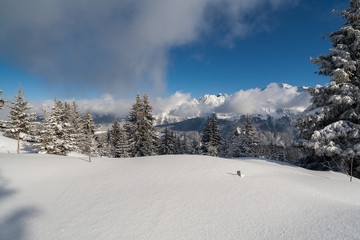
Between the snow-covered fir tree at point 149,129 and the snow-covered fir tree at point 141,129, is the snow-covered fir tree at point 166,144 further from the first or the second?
the snow-covered fir tree at point 141,129

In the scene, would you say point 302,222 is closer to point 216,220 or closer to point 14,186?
point 216,220

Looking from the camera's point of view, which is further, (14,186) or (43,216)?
(14,186)

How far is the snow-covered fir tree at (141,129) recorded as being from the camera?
22703mm

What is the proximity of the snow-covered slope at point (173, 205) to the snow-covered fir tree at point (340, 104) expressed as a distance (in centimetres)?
389

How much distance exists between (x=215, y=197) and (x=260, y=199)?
1.37 m

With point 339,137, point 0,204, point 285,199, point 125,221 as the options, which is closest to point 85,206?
point 125,221

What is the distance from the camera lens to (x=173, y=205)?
183 inches

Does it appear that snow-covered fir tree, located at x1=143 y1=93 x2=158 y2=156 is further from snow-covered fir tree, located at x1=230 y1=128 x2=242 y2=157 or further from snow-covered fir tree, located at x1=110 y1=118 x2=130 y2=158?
Result: snow-covered fir tree, located at x1=230 y1=128 x2=242 y2=157

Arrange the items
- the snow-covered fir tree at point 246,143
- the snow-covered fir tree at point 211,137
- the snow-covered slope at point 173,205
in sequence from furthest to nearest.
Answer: the snow-covered fir tree at point 211,137 → the snow-covered fir tree at point 246,143 → the snow-covered slope at point 173,205

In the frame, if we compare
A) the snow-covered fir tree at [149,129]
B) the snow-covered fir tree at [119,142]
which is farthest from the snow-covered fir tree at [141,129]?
the snow-covered fir tree at [119,142]

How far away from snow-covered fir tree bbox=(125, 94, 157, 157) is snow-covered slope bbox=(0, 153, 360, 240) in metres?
14.9

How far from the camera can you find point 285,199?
4984 millimetres

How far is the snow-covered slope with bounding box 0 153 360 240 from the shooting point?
3473 millimetres

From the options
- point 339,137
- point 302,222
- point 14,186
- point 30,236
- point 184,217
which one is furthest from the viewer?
point 339,137
